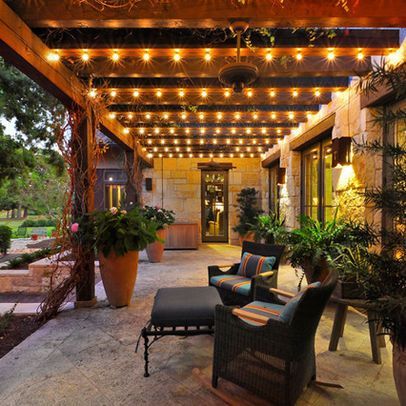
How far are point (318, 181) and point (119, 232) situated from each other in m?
3.29

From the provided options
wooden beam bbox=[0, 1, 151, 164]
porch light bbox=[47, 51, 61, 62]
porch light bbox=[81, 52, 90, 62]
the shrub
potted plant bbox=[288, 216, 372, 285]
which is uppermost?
porch light bbox=[81, 52, 90, 62]

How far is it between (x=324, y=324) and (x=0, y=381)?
8.98 ft

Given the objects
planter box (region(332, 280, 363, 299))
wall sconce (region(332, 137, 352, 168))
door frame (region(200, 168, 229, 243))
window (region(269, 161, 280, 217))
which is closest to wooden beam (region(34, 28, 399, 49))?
wall sconce (region(332, 137, 352, 168))

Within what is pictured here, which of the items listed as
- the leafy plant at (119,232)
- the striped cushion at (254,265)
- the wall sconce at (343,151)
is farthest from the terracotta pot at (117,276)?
the wall sconce at (343,151)

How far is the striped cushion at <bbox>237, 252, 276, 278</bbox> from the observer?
291cm

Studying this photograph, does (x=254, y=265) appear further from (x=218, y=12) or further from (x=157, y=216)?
(x=157, y=216)

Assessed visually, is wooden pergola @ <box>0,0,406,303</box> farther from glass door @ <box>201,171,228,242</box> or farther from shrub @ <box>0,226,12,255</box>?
shrub @ <box>0,226,12,255</box>

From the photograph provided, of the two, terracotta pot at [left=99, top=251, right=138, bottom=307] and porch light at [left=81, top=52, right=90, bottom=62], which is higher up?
porch light at [left=81, top=52, right=90, bottom=62]

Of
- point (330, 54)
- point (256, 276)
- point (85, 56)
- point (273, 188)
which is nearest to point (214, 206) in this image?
point (273, 188)

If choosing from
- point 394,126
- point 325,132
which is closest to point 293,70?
point 394,126

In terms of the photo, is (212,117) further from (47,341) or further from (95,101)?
(47,341)

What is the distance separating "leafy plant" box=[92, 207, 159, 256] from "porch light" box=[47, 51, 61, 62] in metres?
1.57

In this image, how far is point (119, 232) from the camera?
2992 mm

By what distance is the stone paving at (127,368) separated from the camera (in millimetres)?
1691
